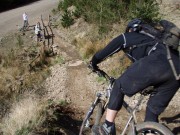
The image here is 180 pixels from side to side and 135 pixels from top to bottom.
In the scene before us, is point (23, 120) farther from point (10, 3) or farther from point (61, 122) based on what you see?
point (10, 3)

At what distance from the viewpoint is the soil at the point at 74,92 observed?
7.23 meters

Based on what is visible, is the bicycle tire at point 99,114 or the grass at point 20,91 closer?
the bicycle tire at point 99,114

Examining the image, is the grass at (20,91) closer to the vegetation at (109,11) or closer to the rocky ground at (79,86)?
the rocky ground at (79,86)

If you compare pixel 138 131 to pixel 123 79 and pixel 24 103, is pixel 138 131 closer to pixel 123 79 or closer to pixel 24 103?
pixel 123 79

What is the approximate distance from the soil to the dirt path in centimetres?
735

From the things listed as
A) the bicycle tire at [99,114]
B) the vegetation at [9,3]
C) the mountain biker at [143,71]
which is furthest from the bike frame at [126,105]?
the vegetation at [9,3]

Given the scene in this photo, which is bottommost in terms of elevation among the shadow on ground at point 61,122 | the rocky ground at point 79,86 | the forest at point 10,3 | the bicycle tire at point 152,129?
the forest at point 10,3

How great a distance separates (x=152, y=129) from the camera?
444cm

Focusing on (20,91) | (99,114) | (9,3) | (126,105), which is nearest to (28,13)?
(9,3)

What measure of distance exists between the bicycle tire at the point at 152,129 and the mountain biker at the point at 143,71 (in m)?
0.24

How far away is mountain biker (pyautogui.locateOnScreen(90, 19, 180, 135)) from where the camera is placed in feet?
14.1

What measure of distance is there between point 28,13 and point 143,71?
77.6 feet

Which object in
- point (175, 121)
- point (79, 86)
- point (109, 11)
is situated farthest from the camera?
point (109, 11)

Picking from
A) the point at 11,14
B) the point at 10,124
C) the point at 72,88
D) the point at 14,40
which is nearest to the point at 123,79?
the point at 10,124
